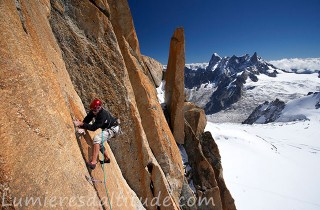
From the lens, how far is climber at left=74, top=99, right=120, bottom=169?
7.26m

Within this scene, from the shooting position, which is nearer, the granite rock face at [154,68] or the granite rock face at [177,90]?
the granite rock face at [177,90]

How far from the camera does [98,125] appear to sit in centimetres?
758

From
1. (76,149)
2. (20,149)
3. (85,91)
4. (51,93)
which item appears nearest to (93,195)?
(76,149)

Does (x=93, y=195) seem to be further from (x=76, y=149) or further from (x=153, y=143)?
(x=153, y=143)

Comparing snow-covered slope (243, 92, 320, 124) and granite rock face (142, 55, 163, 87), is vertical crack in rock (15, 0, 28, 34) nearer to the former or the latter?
granite rock face (142, 55, 163, 87)

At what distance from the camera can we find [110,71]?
11977 mm

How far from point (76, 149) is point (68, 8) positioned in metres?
8.01

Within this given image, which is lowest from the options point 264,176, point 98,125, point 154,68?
point 264,176

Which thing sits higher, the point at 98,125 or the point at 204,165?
the point at 98,125

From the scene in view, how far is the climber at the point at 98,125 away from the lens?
7262 millimetres

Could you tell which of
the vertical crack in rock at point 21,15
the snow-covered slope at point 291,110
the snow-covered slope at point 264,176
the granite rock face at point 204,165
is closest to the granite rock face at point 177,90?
the granite rock face at point 204,165

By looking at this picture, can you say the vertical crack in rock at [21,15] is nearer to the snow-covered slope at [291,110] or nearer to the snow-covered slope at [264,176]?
the snow-covered slope at [264,176]

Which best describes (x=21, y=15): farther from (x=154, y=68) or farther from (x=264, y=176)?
(x=264, y=176)

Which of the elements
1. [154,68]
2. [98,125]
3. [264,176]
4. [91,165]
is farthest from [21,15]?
[264,176]
